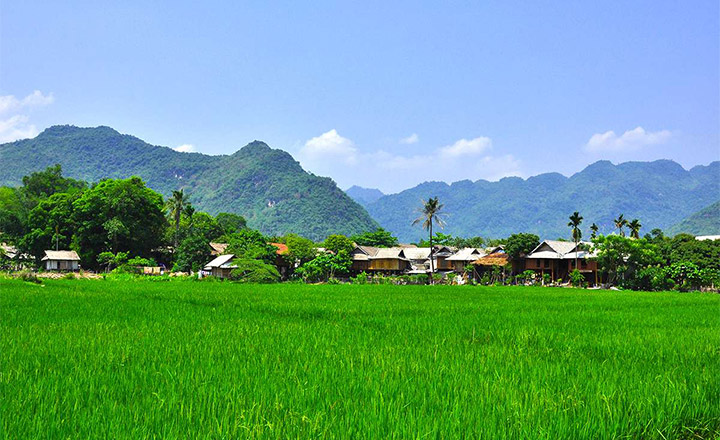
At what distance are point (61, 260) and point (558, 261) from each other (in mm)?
58266

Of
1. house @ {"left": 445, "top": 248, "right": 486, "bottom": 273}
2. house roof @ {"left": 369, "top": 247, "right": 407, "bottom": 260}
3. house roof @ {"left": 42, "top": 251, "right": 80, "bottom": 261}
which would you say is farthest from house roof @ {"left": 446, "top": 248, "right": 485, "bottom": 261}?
house roof @ {"left": 42, "top": 251, "right": 80, "bottom": 261}

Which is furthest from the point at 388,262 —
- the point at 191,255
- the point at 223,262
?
the point at 191,255

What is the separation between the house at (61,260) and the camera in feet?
189

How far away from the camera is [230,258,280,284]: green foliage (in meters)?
44.0

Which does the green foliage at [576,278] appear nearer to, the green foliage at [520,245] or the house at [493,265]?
the green foliage at [520,245]

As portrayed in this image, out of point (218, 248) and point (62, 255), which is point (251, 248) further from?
point (62, 255)

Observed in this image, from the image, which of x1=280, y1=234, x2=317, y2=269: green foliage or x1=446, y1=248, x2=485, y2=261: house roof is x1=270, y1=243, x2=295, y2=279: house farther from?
x1=446, y1=248, x2=485, y2=261: house roof

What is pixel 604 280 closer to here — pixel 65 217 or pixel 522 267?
pixel 522 267

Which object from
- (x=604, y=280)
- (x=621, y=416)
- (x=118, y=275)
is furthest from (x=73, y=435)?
(x=604, y=280)

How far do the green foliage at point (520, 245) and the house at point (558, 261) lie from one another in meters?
0.73

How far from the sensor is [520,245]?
5638 centimetres

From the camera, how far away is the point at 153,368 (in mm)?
5184

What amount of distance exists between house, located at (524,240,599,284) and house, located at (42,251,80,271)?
176ft

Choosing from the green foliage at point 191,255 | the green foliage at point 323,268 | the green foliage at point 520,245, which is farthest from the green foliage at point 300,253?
the green foliage at point 520,245
